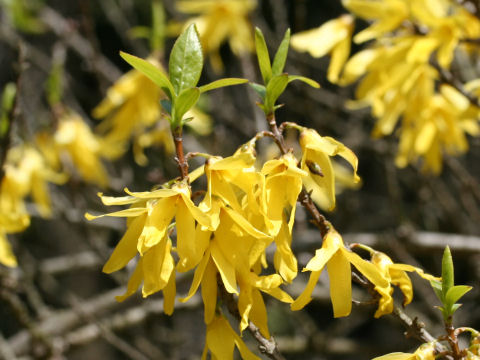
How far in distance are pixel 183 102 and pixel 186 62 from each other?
84mm

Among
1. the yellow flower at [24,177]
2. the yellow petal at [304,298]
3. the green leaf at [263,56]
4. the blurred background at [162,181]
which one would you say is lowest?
the blurred background at [162,181]

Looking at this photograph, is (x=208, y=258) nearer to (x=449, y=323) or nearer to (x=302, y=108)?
(x=449, y=323)

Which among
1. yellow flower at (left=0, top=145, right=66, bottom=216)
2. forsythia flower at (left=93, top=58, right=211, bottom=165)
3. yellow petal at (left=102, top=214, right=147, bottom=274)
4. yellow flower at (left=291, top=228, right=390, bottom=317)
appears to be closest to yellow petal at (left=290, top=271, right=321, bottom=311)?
yellow flower at (left=291, top=228, right=390, bottom=317)

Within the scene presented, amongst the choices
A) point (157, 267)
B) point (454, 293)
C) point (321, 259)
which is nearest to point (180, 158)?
point (157, 267)

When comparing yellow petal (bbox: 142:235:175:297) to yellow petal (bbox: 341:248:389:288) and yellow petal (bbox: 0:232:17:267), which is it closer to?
yellow petal (bbox: 341:248:389:288)

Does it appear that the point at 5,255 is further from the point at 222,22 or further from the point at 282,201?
the point at 222,22

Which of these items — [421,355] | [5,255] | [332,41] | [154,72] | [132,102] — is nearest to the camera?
[421,355]

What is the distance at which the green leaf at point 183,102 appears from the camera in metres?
1.10

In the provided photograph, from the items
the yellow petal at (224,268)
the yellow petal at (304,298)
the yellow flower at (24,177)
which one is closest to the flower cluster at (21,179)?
the yellow flower at (24,177)

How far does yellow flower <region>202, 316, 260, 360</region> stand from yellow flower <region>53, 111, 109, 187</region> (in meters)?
2.01

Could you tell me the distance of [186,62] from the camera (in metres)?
1.14

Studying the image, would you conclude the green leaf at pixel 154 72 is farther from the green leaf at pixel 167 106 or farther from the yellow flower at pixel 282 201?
the yellow flower at pixel 282 201

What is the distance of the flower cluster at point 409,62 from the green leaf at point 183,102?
90 cm

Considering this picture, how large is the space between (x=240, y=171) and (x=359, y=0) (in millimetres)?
1147
